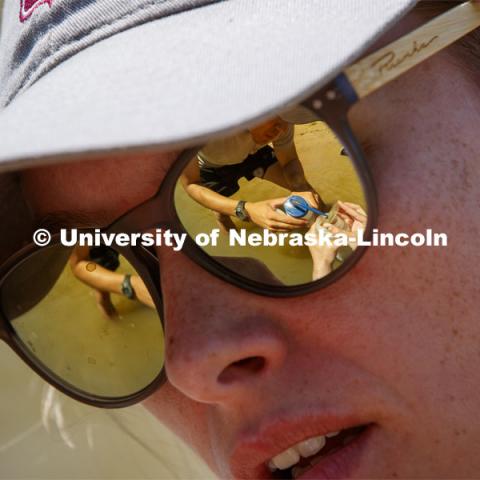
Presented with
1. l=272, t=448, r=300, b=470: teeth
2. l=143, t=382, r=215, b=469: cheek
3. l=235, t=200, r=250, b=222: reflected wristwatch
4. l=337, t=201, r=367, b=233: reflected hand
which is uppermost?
l=235, t=200, r=250, b=222: reflected wristwatch

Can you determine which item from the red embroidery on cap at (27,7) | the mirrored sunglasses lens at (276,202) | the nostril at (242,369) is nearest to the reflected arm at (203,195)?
the mirrored sunglasses lens at (276,202)

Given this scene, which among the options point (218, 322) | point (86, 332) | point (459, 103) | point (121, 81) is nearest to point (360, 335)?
point (218, 322)

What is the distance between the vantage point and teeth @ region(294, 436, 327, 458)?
104cm

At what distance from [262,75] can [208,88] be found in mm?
62

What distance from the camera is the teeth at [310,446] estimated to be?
3.40 ft

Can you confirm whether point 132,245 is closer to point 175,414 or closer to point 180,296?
point 180,296

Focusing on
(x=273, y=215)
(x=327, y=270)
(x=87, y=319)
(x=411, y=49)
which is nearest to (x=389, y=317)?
(x=327, y=270)

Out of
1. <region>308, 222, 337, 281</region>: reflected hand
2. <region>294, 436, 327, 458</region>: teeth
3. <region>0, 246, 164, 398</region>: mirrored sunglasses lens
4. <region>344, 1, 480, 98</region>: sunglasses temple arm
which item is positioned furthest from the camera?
<region>0, 246, 164, 398</region>: mirrored sunglasses lens

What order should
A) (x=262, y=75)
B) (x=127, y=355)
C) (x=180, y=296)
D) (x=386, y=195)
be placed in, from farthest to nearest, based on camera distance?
(x=127, y=355), (x=180, y=296), (x=386, y=195), (x=262, y=75)

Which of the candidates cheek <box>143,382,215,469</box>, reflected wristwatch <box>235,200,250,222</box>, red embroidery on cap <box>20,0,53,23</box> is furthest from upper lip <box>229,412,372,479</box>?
red embroidery on cap <box>20,0,53,23</box>

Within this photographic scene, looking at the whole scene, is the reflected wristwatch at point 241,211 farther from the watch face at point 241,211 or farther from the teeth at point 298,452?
the teeth at point 298,452

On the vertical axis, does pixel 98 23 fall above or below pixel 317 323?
above

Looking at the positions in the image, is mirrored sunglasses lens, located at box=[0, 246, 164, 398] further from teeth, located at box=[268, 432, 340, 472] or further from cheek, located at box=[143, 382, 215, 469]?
teeth, located at box=[268, 432, 340, 472]

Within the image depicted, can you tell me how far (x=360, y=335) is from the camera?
3.18ft
